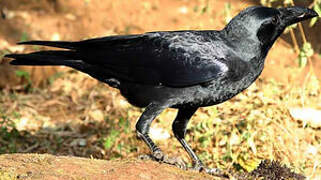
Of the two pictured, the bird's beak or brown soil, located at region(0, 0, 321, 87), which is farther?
brown soil, located at region(0, 0, 321, 87)

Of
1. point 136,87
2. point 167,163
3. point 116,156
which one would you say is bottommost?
point 116,156

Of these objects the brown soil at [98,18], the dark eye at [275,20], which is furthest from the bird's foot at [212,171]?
the brown soil at [98,18]

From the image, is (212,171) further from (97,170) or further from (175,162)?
(97,170)

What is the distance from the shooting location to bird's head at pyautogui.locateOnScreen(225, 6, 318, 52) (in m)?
4.29

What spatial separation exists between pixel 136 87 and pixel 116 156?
155cm

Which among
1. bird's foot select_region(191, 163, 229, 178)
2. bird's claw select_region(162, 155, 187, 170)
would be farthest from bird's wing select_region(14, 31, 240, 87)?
bird's foot select_region(191, 163, 229, 178)

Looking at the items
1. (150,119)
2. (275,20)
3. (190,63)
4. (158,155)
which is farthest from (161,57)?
(275,20)

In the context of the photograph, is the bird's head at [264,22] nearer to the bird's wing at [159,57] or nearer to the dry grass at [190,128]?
the bird's wing at [159,57]

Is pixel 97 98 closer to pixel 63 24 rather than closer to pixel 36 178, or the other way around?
pixel 63 24

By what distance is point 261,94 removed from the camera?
6066 mm

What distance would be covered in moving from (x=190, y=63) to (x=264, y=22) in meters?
0.63

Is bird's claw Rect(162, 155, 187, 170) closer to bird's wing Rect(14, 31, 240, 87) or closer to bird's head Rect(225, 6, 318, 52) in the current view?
bird's wing Rect(14, 31, 240, 87)

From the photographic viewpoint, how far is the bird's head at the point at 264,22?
4293 millimetres

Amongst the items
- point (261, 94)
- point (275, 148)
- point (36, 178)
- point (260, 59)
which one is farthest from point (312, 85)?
point (36, 178)
